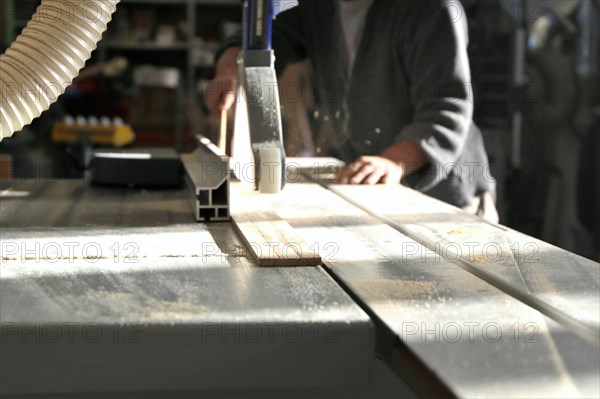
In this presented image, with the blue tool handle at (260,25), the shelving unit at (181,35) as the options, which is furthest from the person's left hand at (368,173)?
the shelving unit at (181,35)

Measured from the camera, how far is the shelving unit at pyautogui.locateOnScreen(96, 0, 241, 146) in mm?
4969

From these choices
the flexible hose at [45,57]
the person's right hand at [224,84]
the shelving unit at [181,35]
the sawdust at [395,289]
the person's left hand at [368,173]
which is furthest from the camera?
the shelving unit at [181,35]

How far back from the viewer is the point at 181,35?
16.5 ft

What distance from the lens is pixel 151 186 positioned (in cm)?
142

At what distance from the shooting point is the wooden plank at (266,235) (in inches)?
32.9

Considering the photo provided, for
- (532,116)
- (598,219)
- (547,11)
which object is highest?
(547,11)

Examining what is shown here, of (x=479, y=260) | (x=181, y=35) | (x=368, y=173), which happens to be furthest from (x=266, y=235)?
(x=181, y=35)

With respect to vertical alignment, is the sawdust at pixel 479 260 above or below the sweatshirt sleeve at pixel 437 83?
below

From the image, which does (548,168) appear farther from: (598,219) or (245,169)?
(245,169)

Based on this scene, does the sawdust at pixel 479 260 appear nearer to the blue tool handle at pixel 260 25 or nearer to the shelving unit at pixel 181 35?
the blue tool handle at pixel 260 25

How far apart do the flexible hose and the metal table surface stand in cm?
23

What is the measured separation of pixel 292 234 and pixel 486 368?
436 mm

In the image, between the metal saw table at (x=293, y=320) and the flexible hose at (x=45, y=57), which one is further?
the flexible hose at (x=45, y=57)

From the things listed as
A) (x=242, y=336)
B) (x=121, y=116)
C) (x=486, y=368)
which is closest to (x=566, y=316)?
(x=486, y=368)
